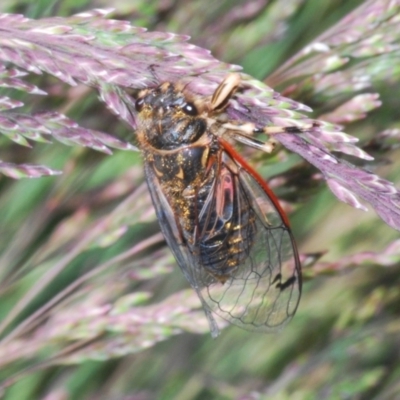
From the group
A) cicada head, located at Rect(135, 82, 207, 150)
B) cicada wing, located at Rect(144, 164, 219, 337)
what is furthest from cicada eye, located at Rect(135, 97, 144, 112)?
cicada wing, located at Rect(144, 164, 219, 337)

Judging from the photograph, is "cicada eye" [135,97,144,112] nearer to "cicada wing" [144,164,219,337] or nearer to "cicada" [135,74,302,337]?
Answer: "cicada" [135,74,302,337]

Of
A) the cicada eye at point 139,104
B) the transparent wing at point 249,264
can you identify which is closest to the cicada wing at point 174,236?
the transparent wing at point 249,264

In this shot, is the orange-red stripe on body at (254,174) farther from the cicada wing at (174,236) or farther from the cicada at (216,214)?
the cicada wing at (174,236)

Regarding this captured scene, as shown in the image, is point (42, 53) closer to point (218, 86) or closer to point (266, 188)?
point (218, 86)

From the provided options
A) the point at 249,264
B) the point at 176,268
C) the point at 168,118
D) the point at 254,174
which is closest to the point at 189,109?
the point at 168,118

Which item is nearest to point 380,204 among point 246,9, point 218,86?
point 218,86
